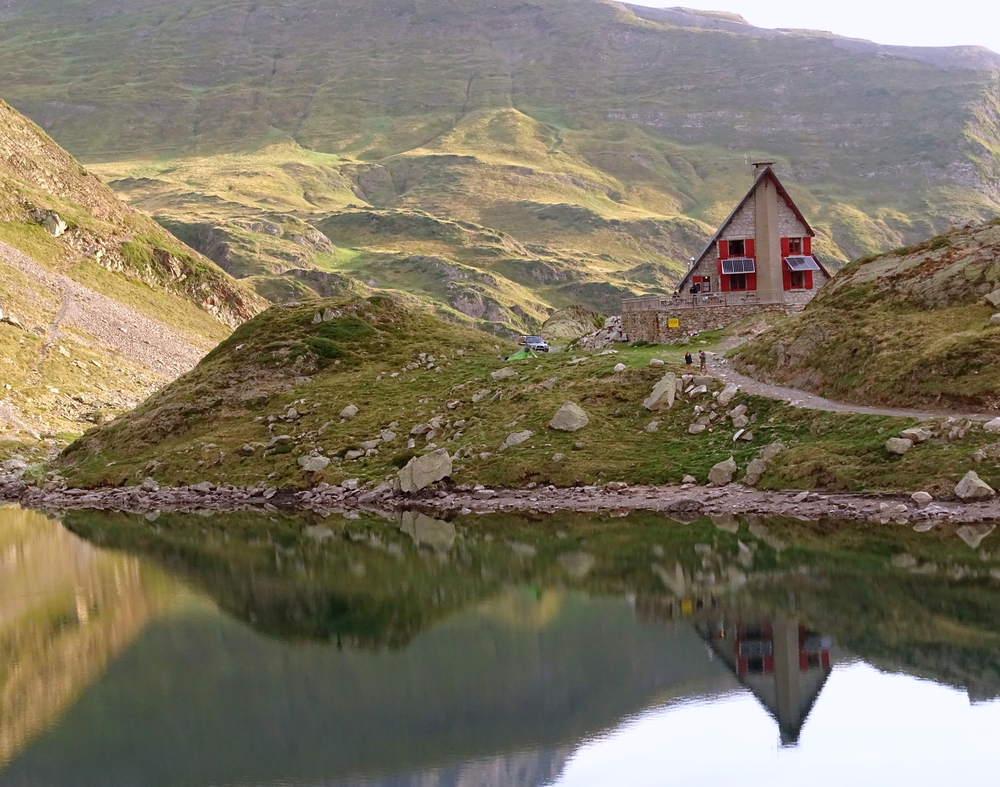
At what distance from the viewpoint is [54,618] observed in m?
49.4

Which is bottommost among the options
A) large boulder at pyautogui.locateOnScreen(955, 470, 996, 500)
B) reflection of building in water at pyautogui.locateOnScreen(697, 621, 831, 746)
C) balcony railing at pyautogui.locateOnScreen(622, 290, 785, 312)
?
reflection of building in water at pyautogui.locateOnScreen(697, 621, 831, 746)

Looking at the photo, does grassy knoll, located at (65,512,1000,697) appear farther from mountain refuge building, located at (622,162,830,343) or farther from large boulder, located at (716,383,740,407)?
mountain refuge building, located at (622,162,830,343)

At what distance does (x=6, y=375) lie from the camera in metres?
122

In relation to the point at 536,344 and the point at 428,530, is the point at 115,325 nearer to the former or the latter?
the point at 536,344

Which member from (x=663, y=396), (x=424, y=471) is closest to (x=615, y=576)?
(x=663, y=396)

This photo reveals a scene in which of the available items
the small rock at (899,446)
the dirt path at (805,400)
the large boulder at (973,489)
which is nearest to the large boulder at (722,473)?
the dirt path at (805,400)

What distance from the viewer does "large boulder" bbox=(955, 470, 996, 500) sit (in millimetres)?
51000

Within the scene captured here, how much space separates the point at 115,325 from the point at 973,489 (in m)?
132

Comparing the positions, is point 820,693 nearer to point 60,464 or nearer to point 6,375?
point 60,464

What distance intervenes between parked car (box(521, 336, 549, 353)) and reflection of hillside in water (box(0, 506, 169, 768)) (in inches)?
1651

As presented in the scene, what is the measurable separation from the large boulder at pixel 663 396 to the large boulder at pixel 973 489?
2149cm

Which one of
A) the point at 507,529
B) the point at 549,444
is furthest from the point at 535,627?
the point at 549,444

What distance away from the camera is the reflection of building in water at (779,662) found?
3297 cm

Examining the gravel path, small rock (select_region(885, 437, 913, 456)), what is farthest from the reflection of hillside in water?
the gravel path
